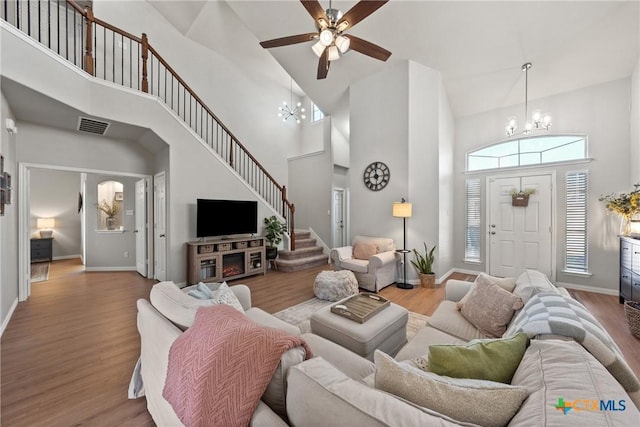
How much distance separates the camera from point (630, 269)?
3061mm

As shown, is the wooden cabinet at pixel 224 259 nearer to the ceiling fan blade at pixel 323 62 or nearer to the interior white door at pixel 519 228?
the ceiling fan blade at pixel 323 62

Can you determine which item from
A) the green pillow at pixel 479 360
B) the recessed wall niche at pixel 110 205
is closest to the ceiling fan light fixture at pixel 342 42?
the green pillow at pixel 479 360

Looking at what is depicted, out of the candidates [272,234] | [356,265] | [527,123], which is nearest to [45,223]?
[272,234]

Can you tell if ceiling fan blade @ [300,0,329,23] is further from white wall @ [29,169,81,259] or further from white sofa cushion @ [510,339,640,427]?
white wall @ [29,169,81,259]

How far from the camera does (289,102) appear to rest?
783cm

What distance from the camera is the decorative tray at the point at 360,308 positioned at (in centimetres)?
197

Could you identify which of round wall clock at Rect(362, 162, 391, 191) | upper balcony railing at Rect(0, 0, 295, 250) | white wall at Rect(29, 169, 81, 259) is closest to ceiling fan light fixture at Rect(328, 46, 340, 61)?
round wall clock at Rect(362, 162, 391, 191)

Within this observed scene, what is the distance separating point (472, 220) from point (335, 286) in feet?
11.5

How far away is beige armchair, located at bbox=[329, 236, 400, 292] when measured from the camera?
12.9ft

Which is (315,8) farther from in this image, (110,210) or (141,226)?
(110,210)

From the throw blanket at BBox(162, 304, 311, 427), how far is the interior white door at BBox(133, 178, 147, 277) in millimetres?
4809

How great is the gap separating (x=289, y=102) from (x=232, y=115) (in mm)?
2168

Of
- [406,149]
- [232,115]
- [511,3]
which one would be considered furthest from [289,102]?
[511,3]

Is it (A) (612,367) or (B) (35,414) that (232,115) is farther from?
(A) (612,367)
